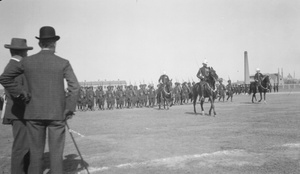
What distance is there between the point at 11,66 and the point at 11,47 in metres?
0.67

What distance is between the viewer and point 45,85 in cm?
387

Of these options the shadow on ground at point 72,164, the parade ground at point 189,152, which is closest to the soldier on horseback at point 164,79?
the parade ground at point 189,152

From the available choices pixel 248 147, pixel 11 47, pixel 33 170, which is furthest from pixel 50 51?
pixel 248 147

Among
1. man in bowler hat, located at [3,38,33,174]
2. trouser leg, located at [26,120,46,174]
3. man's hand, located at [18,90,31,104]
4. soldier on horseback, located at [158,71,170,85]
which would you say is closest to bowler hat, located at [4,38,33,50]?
man in bowler hat, located at [3,38,33,174]

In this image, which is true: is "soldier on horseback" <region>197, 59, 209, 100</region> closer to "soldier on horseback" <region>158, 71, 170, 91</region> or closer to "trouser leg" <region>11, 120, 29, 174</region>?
"soldier on horseback" <region>158, 71, 170, 91</region>

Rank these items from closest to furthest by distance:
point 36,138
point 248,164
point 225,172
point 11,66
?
point 36,138
point 11,66
point 225,172
point 248,164

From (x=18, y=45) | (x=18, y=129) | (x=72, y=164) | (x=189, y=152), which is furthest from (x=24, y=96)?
(x=189, y=152)

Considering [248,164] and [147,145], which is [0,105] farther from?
[248,164]

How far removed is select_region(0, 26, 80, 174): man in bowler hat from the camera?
3814mm

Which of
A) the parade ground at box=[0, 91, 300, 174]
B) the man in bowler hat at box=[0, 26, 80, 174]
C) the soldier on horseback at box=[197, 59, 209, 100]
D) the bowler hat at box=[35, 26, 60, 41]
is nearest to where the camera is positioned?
the man in bowler hat at box=[0, 26, 80, 174]

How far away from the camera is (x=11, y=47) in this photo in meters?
4.64

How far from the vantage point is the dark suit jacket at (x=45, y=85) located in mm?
3848

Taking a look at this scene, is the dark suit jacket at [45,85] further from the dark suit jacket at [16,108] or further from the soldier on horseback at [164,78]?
the soldier on horseback at [164,78]

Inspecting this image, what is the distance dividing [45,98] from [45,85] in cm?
19
